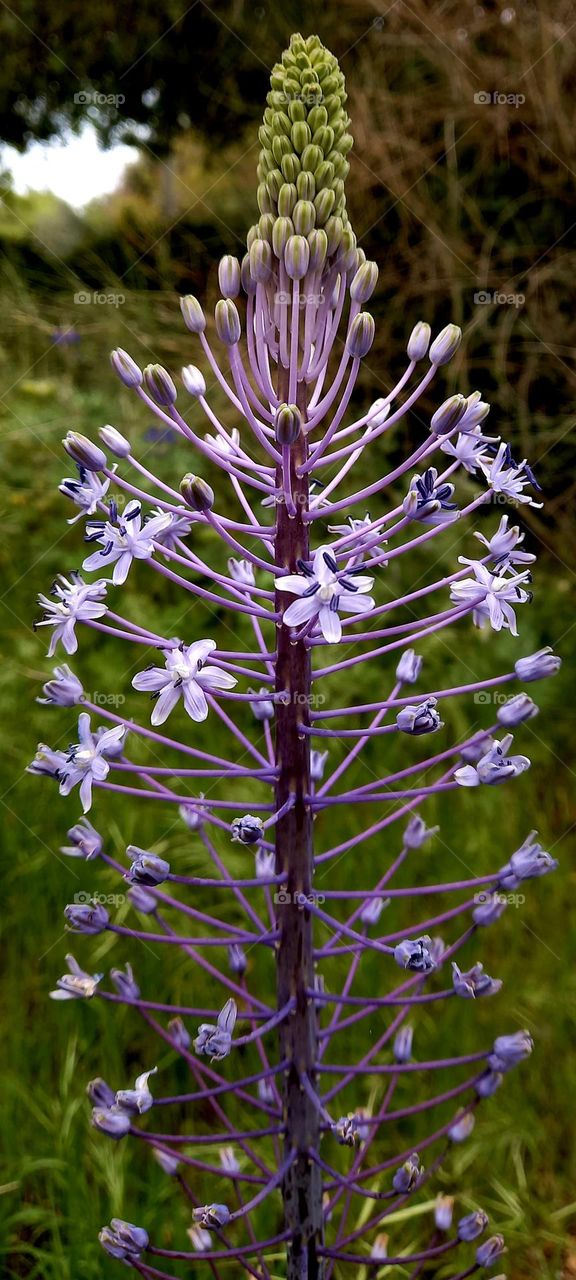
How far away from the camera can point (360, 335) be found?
5.76ft

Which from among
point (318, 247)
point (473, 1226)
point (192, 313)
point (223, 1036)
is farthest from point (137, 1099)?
point (318, 247)

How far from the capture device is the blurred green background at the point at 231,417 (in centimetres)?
297

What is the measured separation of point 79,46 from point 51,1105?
31.4 ft

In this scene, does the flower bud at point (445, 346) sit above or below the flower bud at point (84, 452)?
above

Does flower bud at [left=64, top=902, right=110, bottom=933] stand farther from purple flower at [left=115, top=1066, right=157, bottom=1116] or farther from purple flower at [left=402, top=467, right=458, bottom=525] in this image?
purple flower at [left=402, top=467, right=458, bottom=525]

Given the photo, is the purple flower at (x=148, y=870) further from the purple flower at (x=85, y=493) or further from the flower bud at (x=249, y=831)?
the purple flower at (x=85, y=493)

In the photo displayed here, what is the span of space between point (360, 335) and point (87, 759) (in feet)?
3.02

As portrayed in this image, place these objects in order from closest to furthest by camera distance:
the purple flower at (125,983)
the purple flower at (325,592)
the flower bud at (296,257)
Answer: the purple flower at (325,592), the flower bud at (296,257), the purple flower at (125,983)

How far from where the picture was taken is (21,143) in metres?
10.8

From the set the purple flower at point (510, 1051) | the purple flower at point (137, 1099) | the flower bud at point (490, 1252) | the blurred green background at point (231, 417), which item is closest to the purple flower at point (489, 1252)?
the flower bud at point (490, 1252)

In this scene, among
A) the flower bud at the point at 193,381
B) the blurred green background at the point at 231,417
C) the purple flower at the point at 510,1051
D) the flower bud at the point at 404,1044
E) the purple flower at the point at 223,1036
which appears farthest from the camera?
the blurred green background at the point at 231,417

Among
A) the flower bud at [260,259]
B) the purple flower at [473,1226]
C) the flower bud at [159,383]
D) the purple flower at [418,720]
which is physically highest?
the flower bud at [260,259]

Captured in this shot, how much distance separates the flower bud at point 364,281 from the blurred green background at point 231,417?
2.28 meters

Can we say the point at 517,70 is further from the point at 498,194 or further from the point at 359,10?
the point at 359,10
